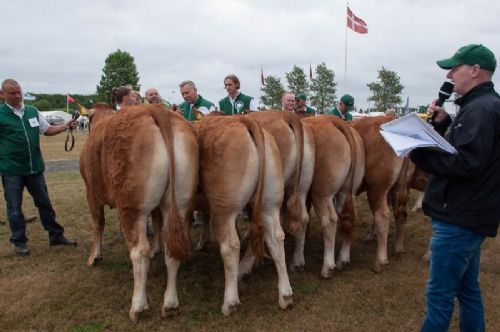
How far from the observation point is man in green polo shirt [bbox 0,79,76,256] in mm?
5926

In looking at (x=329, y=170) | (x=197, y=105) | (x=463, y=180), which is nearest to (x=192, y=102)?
(x=197, y=105)

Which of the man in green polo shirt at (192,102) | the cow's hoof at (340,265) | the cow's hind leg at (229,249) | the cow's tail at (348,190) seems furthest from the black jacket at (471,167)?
the man in green polo shirt at (192,102)

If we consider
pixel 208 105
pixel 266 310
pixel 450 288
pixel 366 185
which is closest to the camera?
pixel 450 288

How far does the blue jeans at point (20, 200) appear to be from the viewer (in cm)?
601

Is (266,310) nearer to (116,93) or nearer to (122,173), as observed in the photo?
(122,173)

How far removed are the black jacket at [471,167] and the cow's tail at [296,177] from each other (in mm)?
1991

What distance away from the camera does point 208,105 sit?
750 cm

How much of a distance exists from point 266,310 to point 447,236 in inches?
84.1

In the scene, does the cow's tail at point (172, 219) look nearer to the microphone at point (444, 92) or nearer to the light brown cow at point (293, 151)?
the light brown cow at point (293, 151)

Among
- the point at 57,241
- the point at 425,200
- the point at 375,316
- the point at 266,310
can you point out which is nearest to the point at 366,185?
the point at 375,316

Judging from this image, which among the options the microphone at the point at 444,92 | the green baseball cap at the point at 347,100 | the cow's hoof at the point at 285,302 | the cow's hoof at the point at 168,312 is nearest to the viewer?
the microphone at the point at 444,92

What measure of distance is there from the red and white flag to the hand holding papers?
19.7m

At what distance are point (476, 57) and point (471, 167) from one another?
769mm

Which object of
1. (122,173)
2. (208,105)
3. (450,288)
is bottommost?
(450,288)
